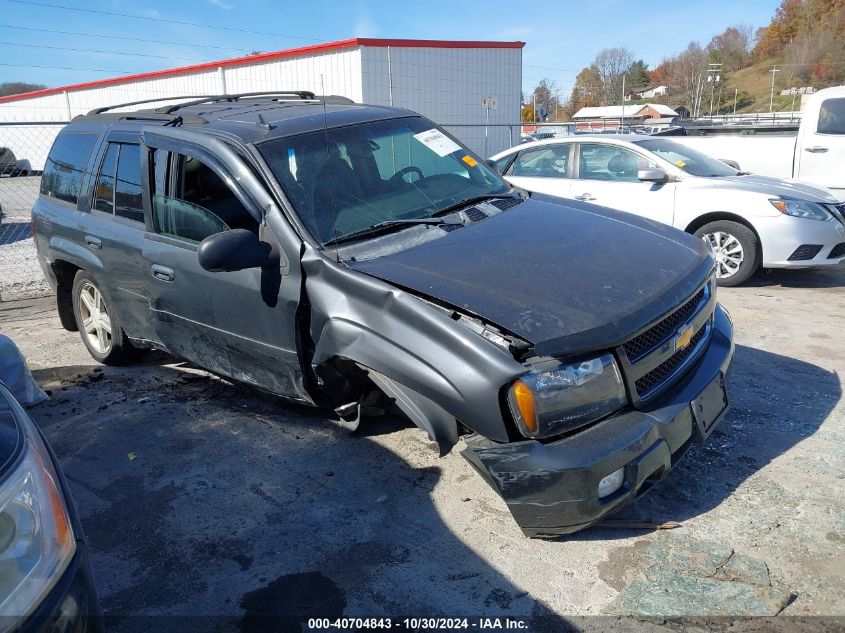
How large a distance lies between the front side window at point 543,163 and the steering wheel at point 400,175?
4.24 m

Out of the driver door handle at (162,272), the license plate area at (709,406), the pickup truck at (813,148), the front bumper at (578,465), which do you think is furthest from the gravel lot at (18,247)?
the pickup truck at (813,148)

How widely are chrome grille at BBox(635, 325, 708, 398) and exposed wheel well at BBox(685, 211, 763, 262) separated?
419 centimetres

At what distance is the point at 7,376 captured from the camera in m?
4.34

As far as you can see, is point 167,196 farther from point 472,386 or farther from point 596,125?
point 596,125

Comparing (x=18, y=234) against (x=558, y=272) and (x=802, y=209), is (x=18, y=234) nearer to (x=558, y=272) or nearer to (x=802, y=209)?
(x=558, y=272)

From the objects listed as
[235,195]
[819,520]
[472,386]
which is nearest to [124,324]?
[235,195]

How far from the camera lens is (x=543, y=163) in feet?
26.6

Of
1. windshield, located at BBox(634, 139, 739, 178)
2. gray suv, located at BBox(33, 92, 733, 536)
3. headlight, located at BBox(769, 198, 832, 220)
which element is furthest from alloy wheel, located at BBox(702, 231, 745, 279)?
gray suv, located at BBox(33, 92, 733, 536)

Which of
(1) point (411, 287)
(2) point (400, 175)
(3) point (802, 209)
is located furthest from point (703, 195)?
(1) point (411, 287)

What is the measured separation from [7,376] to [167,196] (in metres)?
1.59

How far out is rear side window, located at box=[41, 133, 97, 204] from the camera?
4984 millimetres

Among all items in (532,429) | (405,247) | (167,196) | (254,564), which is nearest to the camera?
(532,429)

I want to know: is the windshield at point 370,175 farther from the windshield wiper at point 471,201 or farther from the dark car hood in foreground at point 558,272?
the dark car hood in foreground at point 558,272

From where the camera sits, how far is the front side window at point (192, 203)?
382 cm
